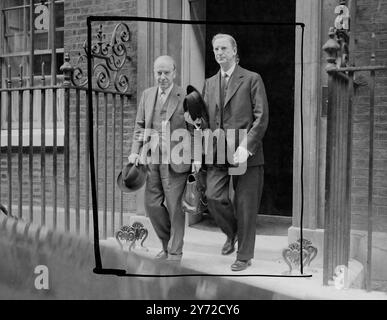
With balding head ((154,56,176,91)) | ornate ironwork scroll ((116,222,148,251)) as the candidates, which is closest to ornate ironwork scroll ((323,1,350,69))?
balding head ((154,56,176,91))

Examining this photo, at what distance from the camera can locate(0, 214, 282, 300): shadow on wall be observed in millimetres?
3545

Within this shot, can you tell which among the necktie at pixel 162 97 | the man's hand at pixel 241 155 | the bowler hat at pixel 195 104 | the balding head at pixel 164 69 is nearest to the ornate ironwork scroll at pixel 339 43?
the man's hand at pixel 241 155

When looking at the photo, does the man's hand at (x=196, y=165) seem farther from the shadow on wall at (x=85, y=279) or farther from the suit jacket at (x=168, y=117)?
the shadow on wall at (x=85, y=279)

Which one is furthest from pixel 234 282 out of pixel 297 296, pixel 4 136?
pixel 4 136

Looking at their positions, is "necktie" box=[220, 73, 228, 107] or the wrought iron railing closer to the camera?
"necktie" box=[220, 73, 228, 107]

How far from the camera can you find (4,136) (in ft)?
21.5

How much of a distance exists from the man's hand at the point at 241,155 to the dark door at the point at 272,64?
1.64 metres

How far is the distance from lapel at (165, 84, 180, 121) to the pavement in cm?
104

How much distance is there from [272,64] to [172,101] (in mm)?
1734

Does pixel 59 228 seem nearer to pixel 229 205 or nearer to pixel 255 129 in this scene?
pixel 229 205

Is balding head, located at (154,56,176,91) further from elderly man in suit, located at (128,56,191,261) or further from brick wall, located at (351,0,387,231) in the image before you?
brick wall, located at (351,0,387,231)

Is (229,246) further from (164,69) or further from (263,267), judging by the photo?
(164,69)

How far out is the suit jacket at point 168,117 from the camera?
154 inches

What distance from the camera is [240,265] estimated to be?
381 centimetres
